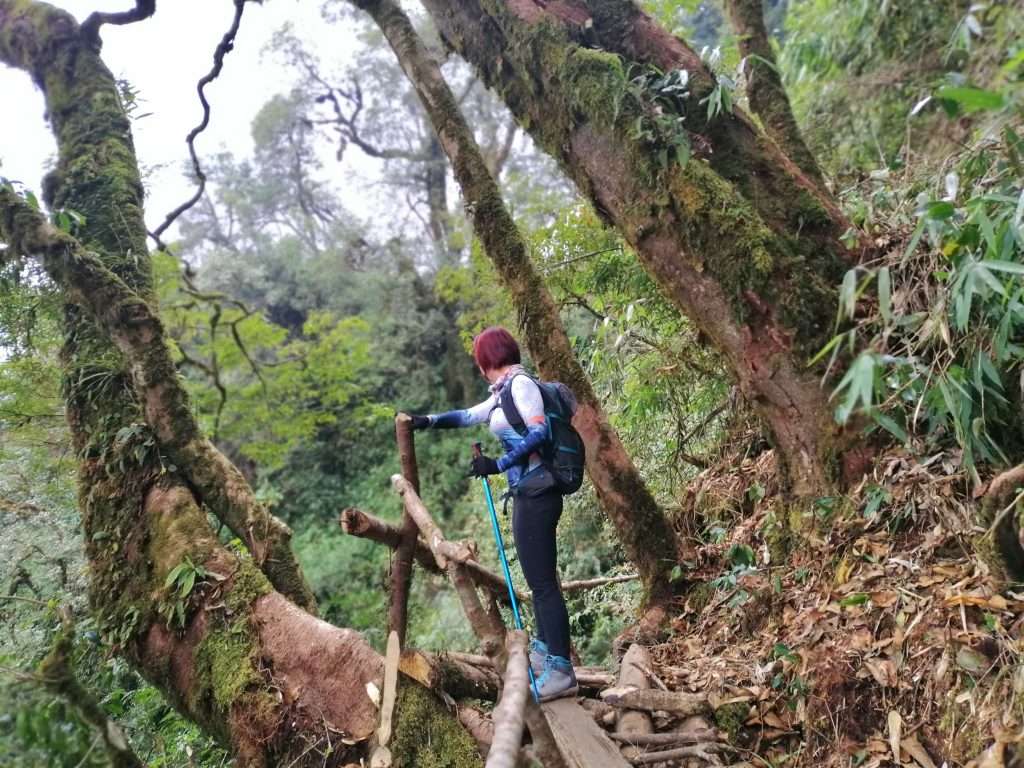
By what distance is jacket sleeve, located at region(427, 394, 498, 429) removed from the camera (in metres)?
3.39

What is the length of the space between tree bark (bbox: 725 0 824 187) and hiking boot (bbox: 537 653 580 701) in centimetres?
363

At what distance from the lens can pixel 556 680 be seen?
3.13 m

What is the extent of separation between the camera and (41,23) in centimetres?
496

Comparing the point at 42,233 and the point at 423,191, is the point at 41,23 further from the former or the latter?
the point at 423,191

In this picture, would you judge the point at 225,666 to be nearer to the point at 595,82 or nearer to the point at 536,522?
the point at 536,522

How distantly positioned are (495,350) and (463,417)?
0.43 m

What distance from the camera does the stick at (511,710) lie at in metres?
1.63

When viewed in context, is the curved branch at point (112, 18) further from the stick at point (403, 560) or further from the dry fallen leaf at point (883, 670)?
the dry fallen leaf at point (883, 670)

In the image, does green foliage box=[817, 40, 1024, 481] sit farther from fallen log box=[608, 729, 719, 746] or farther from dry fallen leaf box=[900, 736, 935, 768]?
fallen log box=[608, 729, 719, 746]

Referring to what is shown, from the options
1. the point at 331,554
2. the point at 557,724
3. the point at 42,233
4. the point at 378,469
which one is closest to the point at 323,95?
the point at 378,469

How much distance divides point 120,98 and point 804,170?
5061mm

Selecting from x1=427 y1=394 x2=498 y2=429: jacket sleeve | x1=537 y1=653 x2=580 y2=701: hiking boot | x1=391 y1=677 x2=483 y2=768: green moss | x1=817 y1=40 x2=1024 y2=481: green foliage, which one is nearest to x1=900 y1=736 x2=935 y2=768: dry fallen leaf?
x1=817 y1=40 x2=1024 y2=481: green foliage

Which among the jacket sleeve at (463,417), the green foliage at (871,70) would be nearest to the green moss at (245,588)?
the jacket sleeve at (463,417)

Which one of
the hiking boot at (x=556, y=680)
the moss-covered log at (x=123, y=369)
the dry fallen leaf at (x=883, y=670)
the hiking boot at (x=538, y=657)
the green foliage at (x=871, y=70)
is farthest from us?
the green foliage at (x=871, y=70)
